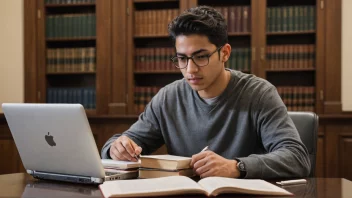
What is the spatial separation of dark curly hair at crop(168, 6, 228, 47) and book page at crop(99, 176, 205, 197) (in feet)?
2.18

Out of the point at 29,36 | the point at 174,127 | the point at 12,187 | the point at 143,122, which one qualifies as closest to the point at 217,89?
the point at 174,127

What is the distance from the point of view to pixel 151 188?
103 cm

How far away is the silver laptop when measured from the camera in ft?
3.78

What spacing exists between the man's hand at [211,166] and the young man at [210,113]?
200 millimetres

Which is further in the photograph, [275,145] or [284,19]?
[284,19]

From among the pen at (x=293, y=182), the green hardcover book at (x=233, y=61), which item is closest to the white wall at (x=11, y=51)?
the green hardcover book at (x=233, y=61)

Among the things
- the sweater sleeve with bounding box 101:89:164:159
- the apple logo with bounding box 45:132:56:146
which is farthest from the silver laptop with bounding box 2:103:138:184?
the sweater sleeve with bounding box 101:89:164:159

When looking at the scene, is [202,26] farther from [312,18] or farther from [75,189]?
[312,18]

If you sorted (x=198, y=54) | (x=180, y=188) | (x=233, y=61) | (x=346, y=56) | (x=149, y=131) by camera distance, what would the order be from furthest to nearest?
(x=233, y=61) → (x=346, y=56) → (x=149, y=131) → (x=198, y=54) → (x=180, y=188)

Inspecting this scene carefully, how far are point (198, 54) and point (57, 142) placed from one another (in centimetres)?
62

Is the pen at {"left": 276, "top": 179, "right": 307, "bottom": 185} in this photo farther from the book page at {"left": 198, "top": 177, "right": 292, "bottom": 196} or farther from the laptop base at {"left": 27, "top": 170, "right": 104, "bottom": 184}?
the laptop base at {"left": 27, "top": 170, "right": 104, "bottom": 184}

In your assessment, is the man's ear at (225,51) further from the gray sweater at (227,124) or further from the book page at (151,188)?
the book page at (151,188)

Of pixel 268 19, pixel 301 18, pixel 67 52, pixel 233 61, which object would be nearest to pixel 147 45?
pixel 67 52

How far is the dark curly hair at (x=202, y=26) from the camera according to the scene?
1.61 metres
